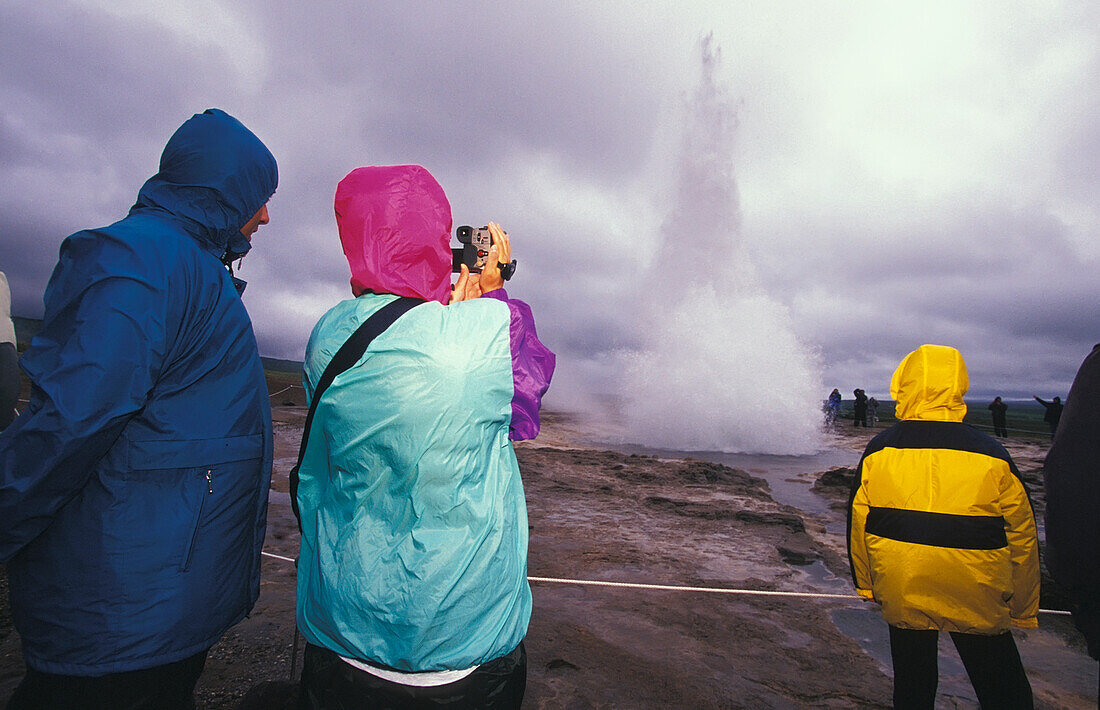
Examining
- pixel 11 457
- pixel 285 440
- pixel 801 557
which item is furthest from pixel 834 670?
pixel 285 440

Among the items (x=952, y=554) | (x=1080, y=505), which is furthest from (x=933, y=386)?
(x=1080, y=505)

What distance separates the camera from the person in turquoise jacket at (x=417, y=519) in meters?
1.28

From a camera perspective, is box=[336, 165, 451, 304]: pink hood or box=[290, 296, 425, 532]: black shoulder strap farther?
box=[336, 165, 451, 304]: pink hood

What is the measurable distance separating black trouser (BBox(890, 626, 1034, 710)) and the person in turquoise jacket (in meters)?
2.23

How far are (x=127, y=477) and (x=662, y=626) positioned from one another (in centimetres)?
383

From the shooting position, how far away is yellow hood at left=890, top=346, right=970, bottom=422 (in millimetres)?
2611

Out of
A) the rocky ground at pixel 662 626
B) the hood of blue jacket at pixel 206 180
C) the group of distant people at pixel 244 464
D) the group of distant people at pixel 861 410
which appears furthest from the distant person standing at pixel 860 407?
the hood of blue jacket at pixel 206 180

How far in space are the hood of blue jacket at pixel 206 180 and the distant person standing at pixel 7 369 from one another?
2.02 meters

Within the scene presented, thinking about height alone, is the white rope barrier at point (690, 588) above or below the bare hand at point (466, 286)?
below

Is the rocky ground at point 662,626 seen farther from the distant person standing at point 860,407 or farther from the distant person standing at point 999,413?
the distant person standing at point 860,407

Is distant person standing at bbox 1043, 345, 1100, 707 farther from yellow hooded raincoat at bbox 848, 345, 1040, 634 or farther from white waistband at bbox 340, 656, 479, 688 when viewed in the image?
white waistband at bbox 340, 656, 479, 688

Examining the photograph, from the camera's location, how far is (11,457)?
1.25 m

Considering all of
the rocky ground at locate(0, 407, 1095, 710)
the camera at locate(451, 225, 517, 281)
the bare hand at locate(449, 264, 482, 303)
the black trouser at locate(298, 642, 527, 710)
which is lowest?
the rocky ground at locate(0, 407, 1095, 710)

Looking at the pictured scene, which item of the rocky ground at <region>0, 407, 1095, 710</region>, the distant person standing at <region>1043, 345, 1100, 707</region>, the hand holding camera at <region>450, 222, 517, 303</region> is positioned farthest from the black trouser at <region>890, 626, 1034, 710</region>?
the hand holding camera at <region>450, 222, 517, 303</region>
